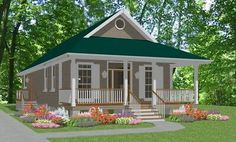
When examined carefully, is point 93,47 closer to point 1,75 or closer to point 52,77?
point 52,77

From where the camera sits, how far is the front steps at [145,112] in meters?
23.9

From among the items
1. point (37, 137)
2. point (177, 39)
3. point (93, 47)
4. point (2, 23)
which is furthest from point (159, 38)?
point (37, 137)

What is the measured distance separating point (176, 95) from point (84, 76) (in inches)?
249

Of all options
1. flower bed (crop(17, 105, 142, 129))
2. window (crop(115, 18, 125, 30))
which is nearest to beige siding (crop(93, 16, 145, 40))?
window (crop(115, 18, 125, 30))

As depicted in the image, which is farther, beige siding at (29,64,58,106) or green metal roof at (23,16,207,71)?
beige siding at (29,64,58,106)

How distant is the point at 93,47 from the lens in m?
24.9

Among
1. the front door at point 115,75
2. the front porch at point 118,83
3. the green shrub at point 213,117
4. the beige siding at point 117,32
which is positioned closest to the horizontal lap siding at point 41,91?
the front porch at point 118,83

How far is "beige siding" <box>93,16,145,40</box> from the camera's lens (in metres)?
27.7

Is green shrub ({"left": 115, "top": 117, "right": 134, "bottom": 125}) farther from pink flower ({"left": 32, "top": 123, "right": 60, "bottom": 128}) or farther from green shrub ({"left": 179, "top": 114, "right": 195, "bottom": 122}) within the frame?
pink flower ({"left": 32, "top": 123, "right": 60, "bottom": 128})

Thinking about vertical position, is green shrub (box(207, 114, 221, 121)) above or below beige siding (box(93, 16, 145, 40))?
below

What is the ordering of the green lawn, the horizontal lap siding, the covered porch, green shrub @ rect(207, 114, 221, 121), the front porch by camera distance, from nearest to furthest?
the green lawn < green shrub @ rect(207, 114, 221, 121) < the front porch < the covered porch < the horizontal lap siding

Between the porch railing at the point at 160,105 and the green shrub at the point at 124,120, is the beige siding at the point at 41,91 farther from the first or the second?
the green shrub at the point at 124,120

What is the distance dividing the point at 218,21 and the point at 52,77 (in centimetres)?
2194

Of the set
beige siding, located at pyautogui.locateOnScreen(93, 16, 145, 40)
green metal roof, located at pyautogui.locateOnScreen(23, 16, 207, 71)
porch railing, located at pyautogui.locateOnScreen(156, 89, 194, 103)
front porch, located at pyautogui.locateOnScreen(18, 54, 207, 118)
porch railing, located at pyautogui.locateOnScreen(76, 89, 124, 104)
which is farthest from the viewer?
beige siding, located at pyautogui.locateOnScreen(93, 16, 145, 40)
